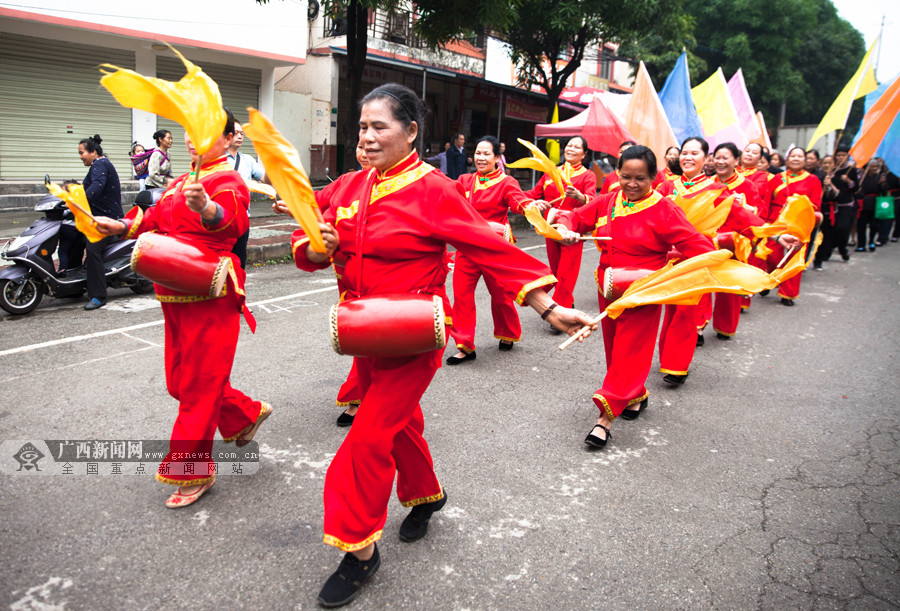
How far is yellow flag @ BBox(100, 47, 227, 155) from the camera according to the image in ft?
7.70

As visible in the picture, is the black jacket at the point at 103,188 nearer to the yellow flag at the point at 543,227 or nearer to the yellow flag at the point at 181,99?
the yellow flag at the point at 181,99

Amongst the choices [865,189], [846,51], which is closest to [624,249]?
[865,189]

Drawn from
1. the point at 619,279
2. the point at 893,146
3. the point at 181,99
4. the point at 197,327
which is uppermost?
the point at 893,146

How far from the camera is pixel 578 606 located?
243 centimetres

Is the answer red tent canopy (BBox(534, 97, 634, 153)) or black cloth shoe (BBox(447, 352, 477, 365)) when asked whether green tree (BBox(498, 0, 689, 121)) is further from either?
black cloth shoe (BBox(447, 352, 477, 365))

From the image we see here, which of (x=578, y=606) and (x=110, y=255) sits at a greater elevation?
(x=110, y=255)

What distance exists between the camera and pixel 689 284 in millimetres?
3191

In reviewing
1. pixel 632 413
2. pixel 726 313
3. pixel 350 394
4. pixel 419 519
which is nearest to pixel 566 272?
pixel 726 313

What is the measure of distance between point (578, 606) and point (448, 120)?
21.5 m

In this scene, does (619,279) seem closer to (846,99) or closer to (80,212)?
(80,212)

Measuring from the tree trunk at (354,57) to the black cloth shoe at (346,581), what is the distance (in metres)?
8.27

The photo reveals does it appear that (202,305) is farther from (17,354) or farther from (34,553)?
(17,354)

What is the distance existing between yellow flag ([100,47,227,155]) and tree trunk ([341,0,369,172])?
24.5ft

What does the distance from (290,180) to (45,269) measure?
16.9 ft
